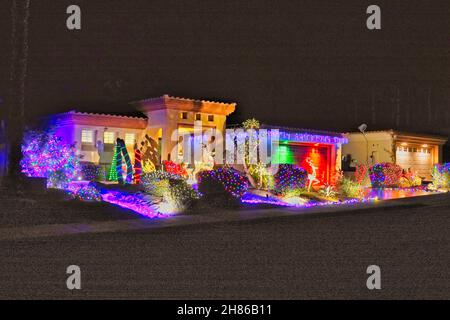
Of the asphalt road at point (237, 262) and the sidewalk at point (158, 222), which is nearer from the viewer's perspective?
the asphalt road at point (237, 262)

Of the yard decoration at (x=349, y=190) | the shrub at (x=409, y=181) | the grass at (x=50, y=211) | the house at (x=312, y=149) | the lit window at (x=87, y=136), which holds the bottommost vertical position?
the shrub at (x=409, y=181)

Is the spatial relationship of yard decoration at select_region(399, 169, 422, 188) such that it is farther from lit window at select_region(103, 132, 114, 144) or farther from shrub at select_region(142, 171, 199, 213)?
shrub at select_region(142, 171, 199, 213)

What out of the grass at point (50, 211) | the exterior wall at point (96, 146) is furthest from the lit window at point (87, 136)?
the grass at point (50, 211)

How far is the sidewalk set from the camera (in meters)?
11.4

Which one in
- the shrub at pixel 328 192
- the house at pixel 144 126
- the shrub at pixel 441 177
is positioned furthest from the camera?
the shrub at pixel 441 177

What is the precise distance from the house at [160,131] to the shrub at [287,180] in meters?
6.15

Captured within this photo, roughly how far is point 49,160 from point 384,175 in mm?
18916

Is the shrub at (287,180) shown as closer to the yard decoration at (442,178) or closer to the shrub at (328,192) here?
the shrub at (328,192)

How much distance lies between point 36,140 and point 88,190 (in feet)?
16.5

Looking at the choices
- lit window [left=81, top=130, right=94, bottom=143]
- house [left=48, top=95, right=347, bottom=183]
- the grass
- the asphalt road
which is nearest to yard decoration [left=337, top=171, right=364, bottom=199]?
house [left=48, top=95, right=347, bottom=183]

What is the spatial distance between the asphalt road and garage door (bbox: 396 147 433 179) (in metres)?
25.9

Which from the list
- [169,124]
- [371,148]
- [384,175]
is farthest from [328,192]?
[371,148]

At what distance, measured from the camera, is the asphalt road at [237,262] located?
666 cm
